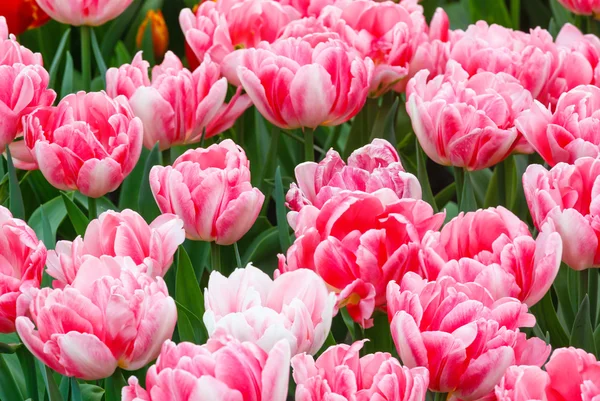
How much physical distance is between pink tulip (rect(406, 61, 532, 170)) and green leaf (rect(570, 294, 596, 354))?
0.71 feet

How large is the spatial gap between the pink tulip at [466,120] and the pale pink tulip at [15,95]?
400 mm

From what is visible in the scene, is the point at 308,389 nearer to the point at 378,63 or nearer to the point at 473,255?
the point at 473,255

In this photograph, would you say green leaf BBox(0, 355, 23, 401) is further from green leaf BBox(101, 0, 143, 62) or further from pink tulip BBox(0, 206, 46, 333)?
green leaf BBox(101, 0, 143, 62)

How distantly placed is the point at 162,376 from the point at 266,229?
2.21 ft

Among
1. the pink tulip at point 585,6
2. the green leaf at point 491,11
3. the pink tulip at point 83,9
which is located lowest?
the green leaf at point 491,11

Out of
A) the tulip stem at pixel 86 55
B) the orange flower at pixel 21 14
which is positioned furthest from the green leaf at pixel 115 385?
the orange flower at pixel 21 14

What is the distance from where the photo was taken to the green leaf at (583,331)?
90cm

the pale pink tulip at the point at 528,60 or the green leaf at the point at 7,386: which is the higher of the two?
the pale pink tulip at the point at 528,60

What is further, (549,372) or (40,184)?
(40,184)

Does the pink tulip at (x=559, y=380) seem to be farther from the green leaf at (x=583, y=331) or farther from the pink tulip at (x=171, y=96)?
the pink tulip at (x=171, y=96)

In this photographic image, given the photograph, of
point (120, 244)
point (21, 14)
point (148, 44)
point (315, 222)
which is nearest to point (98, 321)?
point (120, 244)

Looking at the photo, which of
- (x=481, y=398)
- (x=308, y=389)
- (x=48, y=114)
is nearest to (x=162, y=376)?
(x=308, y=389)

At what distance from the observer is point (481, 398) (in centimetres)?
74

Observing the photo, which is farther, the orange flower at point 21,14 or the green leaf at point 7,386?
the orange flower at point 21,14
